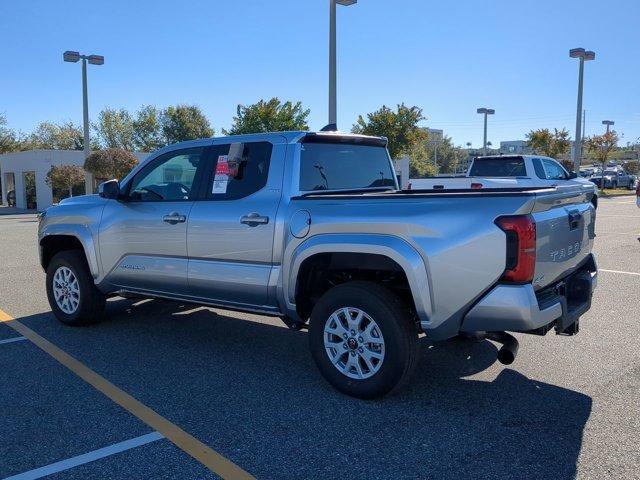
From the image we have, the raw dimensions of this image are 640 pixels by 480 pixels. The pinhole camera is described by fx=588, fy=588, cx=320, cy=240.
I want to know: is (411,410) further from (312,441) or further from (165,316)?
A: (165,316)

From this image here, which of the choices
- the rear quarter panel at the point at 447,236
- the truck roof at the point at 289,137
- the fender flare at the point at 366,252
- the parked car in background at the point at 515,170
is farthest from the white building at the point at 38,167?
the rear quarter panel at the point at 447,236

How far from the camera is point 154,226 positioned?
18.0 feet

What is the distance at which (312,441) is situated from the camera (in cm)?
356

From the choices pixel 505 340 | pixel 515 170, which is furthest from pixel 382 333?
pixel 515 170

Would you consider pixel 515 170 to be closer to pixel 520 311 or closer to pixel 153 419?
pixel 520 311

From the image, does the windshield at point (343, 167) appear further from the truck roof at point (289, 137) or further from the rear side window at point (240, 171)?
the rear side window at point (240, 171)

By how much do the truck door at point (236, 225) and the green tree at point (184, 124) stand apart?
56786 millimetres

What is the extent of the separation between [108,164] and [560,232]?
26.5m

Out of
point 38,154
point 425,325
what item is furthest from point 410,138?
point 425,325

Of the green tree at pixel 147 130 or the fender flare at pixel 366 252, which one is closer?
the fender flare at pixel 366 252

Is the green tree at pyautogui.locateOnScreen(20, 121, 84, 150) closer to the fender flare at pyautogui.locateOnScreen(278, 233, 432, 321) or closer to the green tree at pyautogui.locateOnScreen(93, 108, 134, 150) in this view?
the green tree at pyautogui.locateOnScreen(93, 108, 134, 150)

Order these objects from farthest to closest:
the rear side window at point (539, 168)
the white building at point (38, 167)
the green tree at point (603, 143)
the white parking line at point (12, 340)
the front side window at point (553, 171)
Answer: the green tree at point (603, 143) → the white building at point (38, 167) → the front side window at point (553, 171) → the rear side window at point (539, 168) → the white parking line at point (12, 340)

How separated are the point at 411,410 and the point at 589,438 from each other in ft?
3.67

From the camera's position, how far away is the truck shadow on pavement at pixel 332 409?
332 cm
